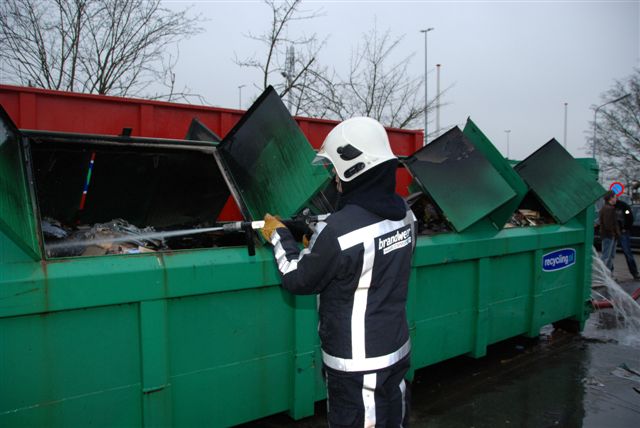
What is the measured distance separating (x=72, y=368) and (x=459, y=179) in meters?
2.80

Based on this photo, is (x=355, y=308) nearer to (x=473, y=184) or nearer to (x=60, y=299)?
(x=60, y=299)

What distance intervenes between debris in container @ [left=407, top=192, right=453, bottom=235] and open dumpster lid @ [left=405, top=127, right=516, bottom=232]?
21 centimetres

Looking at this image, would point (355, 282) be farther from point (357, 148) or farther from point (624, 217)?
point (624, 217)

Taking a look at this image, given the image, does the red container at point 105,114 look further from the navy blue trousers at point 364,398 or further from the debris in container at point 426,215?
the navy blue trousers at point 364,398

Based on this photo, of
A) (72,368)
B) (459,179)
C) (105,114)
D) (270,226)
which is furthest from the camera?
(459,179)

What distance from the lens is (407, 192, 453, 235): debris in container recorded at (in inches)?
149

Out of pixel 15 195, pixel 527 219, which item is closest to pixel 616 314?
pixel 527 219

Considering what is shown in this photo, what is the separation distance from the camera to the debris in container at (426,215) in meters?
3.78

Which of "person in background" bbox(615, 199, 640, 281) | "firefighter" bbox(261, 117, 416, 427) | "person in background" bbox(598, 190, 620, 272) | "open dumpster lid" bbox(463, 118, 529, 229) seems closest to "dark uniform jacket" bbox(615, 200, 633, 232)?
"person in background" bbox(615, 199, 640, 281)

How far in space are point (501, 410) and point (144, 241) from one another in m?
2.65

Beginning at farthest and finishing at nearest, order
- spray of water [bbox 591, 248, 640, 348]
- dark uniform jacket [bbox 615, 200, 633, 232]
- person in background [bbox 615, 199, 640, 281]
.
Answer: dark uniform jacket [bbox 615, 200, 633, 232] < person in background [bbox 615, 199, 640, 281] < spray of water [bbox 591, 248, 640, 348]

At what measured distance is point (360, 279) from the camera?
1.80m

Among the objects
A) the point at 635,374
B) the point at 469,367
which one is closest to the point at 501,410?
the point at 469,367

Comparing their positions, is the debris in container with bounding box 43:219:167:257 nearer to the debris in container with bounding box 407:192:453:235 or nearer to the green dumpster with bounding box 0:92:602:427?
the green dumpster with bounding box 0:92:602:427
